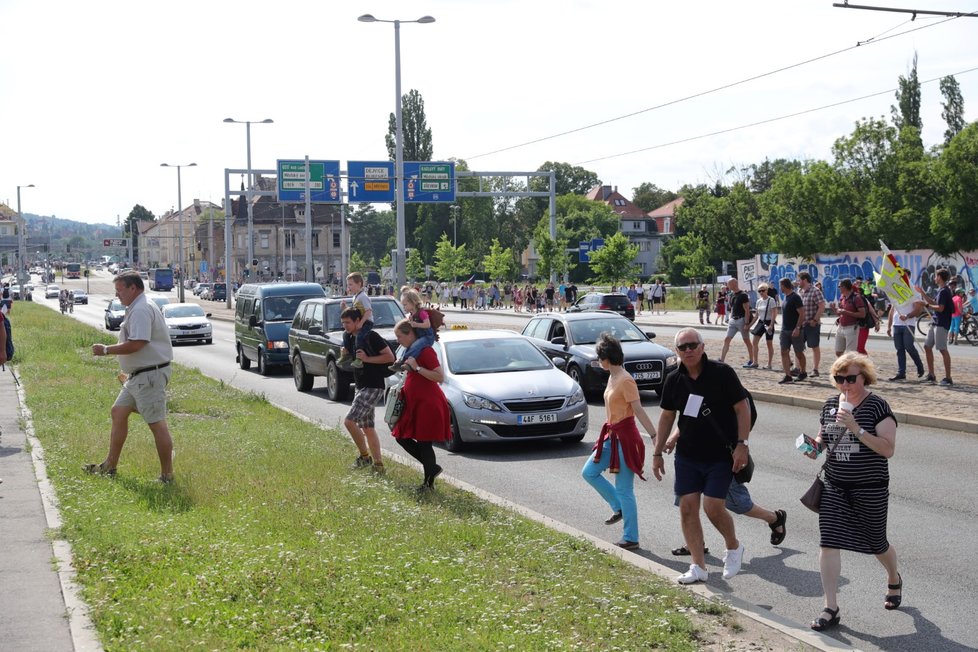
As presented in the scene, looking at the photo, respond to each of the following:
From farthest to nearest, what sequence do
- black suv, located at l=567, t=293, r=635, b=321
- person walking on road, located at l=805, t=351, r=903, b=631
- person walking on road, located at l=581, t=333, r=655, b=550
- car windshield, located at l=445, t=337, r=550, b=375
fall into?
black suv, located at l=567, t=293, r=635, b=321 < car windshield, located at l=445, t=337, r=550, b=375 < person walking on road, located at l=581, t=333, r=655, b=550 < person walking on road, located at l=805, t=351, r=903, b=631

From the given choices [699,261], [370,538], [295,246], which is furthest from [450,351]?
[295,246]

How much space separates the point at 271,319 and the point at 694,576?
1954cm

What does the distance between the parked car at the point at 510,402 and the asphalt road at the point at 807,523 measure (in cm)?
28

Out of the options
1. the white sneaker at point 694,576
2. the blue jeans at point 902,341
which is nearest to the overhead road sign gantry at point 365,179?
the blue jeans at point 902,341

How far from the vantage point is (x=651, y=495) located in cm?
1034

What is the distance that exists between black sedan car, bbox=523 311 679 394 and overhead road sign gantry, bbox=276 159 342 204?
3266 cm

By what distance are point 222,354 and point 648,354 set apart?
19219 millimetres

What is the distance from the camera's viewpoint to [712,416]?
22.7 feet

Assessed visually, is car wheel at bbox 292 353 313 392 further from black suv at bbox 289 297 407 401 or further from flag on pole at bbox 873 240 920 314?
flag on pole at bbox 873 240 920 314

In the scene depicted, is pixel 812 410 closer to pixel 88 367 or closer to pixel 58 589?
pixel 58 589

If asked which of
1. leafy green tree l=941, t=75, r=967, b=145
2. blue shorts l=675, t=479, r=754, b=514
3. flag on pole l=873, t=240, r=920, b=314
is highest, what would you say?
leafy green tree l=941, t=75, r=967, b=145

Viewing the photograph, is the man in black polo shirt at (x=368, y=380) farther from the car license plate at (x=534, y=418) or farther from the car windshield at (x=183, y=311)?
the car windshield at (x=183, y=311)

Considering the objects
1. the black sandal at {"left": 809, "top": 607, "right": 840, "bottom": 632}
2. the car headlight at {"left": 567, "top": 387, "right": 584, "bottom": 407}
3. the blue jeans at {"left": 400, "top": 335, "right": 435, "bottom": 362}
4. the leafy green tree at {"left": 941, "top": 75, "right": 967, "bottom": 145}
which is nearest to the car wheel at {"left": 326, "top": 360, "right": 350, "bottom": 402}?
the car headlight at {"left": 567, "top": 387, "right": 584, "bottom": 407}

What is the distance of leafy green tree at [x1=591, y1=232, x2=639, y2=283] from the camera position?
62906 millimetres
